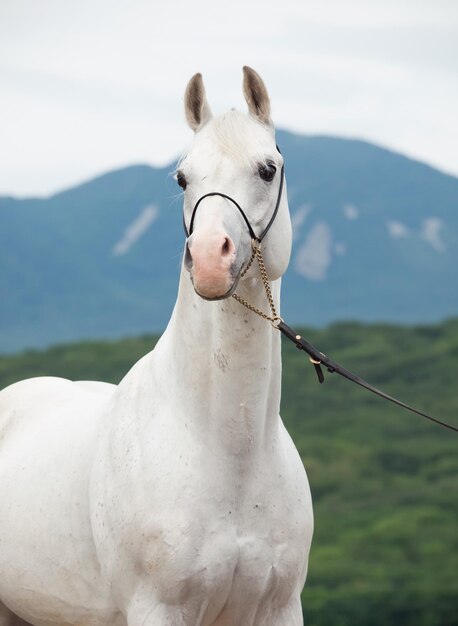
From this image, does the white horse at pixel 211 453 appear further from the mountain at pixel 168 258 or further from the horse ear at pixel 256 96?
the mountain at pixel 168 258

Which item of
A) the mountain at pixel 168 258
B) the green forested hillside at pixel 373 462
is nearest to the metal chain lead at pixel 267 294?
the green forested hillside at pixel 373 462

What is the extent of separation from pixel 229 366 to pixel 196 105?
37.6 inches

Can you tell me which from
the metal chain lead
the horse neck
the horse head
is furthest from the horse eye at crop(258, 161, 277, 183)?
the horse neck

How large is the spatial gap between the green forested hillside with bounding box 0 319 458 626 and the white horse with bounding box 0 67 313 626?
8.75 m

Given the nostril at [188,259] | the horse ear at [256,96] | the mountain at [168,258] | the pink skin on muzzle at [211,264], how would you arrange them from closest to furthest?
the pink skin on muzzle at [211,264] < the nostril at [188,259] < the horse ear at [256,96] < the mountain at [168,258]

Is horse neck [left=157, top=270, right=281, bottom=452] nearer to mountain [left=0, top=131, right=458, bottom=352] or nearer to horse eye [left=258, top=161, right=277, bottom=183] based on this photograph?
horse eye [left=258, top=161, right=277, bottom=183]

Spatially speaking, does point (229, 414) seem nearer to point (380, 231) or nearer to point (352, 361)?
point (352, 361)

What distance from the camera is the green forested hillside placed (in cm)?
1639

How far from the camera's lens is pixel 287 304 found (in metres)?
78.0

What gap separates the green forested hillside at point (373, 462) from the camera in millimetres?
16391

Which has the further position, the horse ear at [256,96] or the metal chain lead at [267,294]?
the horse ear at [256,96]

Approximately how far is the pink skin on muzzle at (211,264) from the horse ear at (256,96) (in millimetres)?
703

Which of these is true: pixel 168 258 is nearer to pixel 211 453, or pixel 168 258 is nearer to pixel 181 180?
pixel 211 453

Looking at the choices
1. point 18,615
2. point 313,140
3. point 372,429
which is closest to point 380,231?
point 313,140
